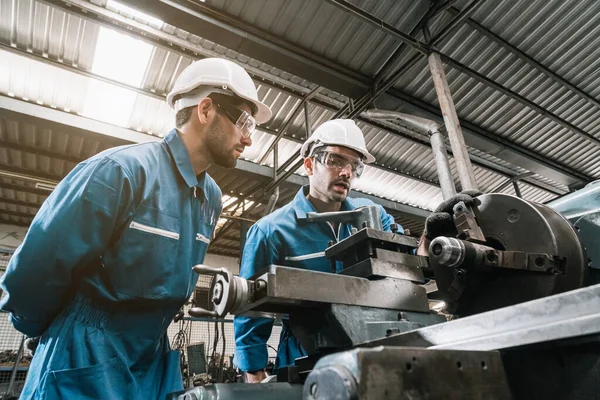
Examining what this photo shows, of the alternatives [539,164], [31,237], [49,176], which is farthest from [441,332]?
[49,176]

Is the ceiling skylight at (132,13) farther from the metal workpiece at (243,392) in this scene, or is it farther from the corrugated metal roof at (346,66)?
the metal workpiece at (243,392)

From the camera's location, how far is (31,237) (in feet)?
3.33

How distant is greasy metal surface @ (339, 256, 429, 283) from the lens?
0.87 m

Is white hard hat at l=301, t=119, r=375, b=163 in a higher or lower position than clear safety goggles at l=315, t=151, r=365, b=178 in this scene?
higher

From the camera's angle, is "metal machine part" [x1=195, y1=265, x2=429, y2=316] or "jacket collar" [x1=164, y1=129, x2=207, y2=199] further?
"jacket collar" [x1=164, y1=129, x2=207, y2=199]

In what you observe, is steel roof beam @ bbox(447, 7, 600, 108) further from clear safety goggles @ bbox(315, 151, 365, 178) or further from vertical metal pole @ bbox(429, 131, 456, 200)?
clear safety goggles @ bbox(315, 151, 365, 178)

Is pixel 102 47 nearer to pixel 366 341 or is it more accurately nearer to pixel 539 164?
pixel 366 341

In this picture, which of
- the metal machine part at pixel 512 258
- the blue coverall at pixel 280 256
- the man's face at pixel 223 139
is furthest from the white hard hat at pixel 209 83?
the metal machine part at pixel 512 258

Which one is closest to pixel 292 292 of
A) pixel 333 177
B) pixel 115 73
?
pixel 333 177

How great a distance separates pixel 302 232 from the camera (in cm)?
178

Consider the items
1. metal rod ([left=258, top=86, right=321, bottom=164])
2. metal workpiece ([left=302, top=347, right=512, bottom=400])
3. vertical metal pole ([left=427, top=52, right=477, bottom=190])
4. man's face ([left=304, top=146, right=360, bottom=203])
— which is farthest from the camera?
metal rod ([left=258, top=86, right=321, bottom=164])

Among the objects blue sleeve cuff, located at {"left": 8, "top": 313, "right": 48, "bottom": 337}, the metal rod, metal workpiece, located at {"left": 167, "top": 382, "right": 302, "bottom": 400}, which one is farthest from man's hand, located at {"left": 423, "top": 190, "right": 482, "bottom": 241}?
the metal rod

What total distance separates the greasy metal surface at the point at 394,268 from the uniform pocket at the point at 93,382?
705 mm

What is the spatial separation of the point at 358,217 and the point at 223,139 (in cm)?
69
